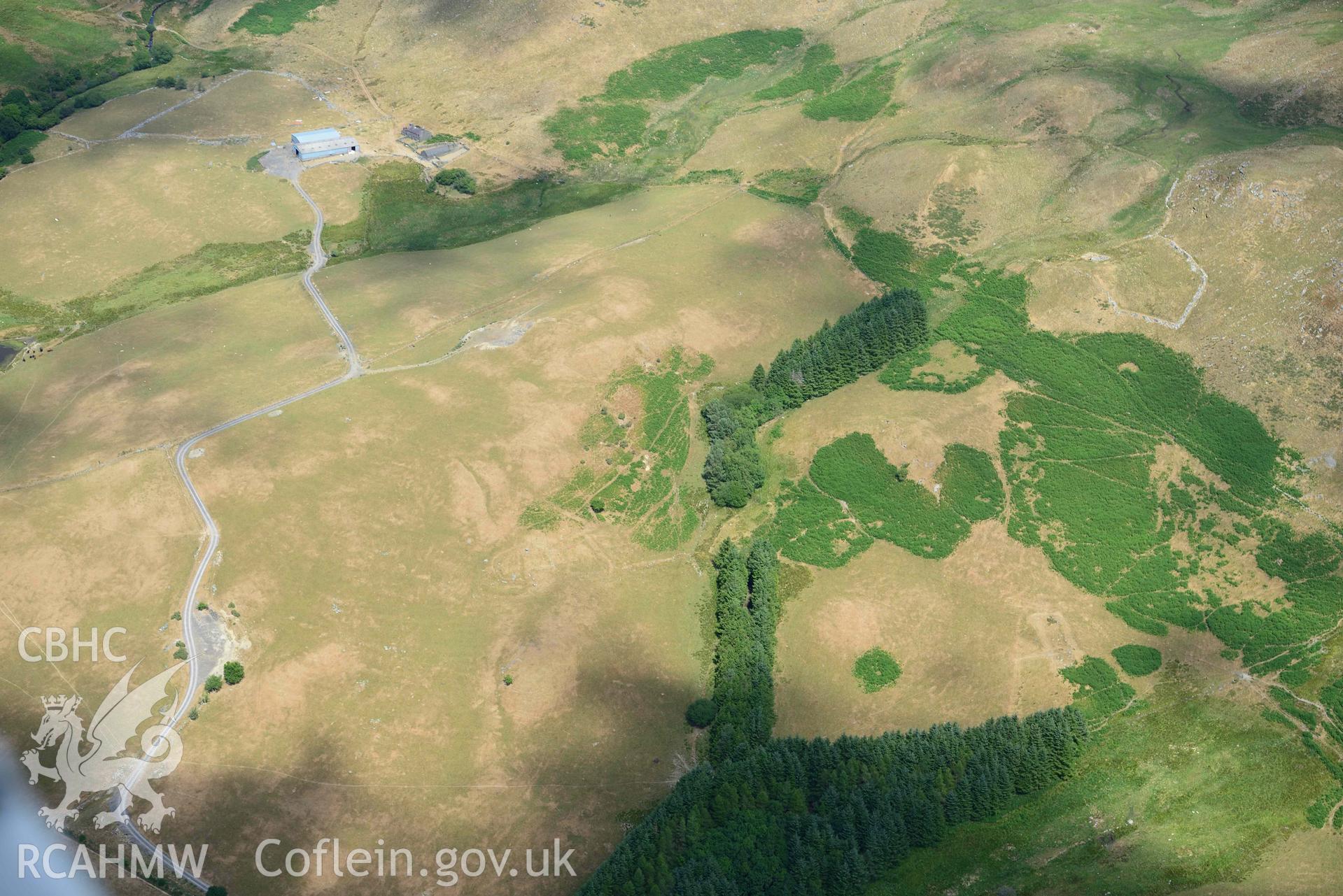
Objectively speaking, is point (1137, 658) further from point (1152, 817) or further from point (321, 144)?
point (321, 144)

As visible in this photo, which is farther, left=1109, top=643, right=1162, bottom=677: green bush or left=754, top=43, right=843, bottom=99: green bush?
left=754, top=43, right=843, bottom=99: green bush

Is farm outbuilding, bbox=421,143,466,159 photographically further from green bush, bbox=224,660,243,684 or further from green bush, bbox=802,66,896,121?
green bush, bbox=224,660,243,684

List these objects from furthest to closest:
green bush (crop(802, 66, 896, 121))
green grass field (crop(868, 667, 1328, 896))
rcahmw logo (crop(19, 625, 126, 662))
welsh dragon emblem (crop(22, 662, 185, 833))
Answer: green bush (crop(802, 66, 896, 121)), rcahmw logo (crop(19, 625, 126, 662)), welsh dragon emblem (crop(22, 662, 185, 833)), green grass field (crop(868, 667, 1328, 896))

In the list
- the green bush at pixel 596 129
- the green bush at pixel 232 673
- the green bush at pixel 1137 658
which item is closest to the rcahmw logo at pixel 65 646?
the green bush at pixel 232 673

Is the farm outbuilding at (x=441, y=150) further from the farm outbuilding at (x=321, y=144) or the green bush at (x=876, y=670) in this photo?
the green bush at (x=876, y=670)

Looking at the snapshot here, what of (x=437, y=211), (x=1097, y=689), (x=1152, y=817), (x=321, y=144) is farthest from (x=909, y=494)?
(x=321, y=144)

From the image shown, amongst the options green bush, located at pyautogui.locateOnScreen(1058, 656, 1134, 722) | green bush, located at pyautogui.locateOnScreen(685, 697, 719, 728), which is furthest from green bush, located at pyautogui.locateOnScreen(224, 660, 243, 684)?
green bush, located at pyautogui.locateOnScreen(1058, 656, 1134, 722)
